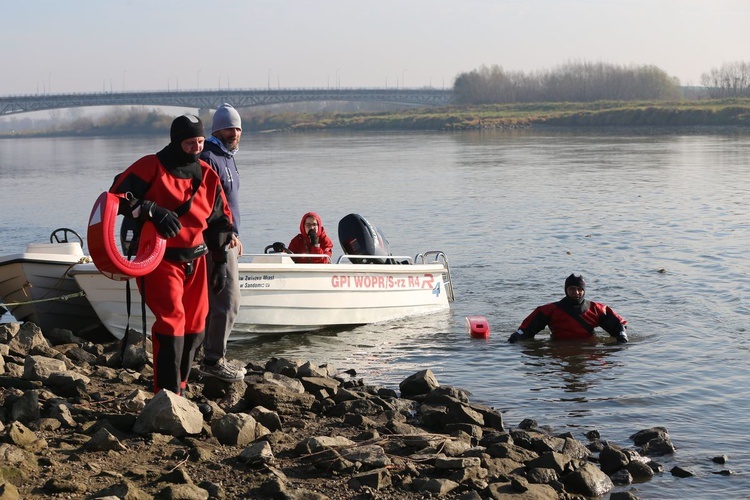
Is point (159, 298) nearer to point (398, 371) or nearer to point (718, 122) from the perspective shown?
point (398, 371)

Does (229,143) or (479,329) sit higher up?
(229,143)

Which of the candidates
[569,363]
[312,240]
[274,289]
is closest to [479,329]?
[569,363]

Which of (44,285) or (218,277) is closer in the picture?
(218,277)

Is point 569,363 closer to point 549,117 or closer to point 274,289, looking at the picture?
point 274,289

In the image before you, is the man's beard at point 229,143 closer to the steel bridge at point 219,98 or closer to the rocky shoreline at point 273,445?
the rocky shoreline at point 273,445

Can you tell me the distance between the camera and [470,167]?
140 feet

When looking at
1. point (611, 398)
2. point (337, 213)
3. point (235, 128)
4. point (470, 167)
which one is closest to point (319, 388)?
point (235, 128)

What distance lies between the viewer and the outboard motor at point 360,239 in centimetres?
1272

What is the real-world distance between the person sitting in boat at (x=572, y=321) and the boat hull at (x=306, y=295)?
188cm

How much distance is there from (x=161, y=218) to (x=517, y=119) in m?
96.2

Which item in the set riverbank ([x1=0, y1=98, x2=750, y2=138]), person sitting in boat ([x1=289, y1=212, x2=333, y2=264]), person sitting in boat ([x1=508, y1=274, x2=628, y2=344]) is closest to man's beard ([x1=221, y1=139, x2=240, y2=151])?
person sitting in boat ([x1=289, y1=212, x2=333, y2=264])

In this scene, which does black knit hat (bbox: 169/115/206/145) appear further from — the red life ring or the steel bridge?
the steel bridge

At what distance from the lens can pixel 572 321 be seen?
447 inches

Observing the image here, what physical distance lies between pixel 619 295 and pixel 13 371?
941 centimetres
